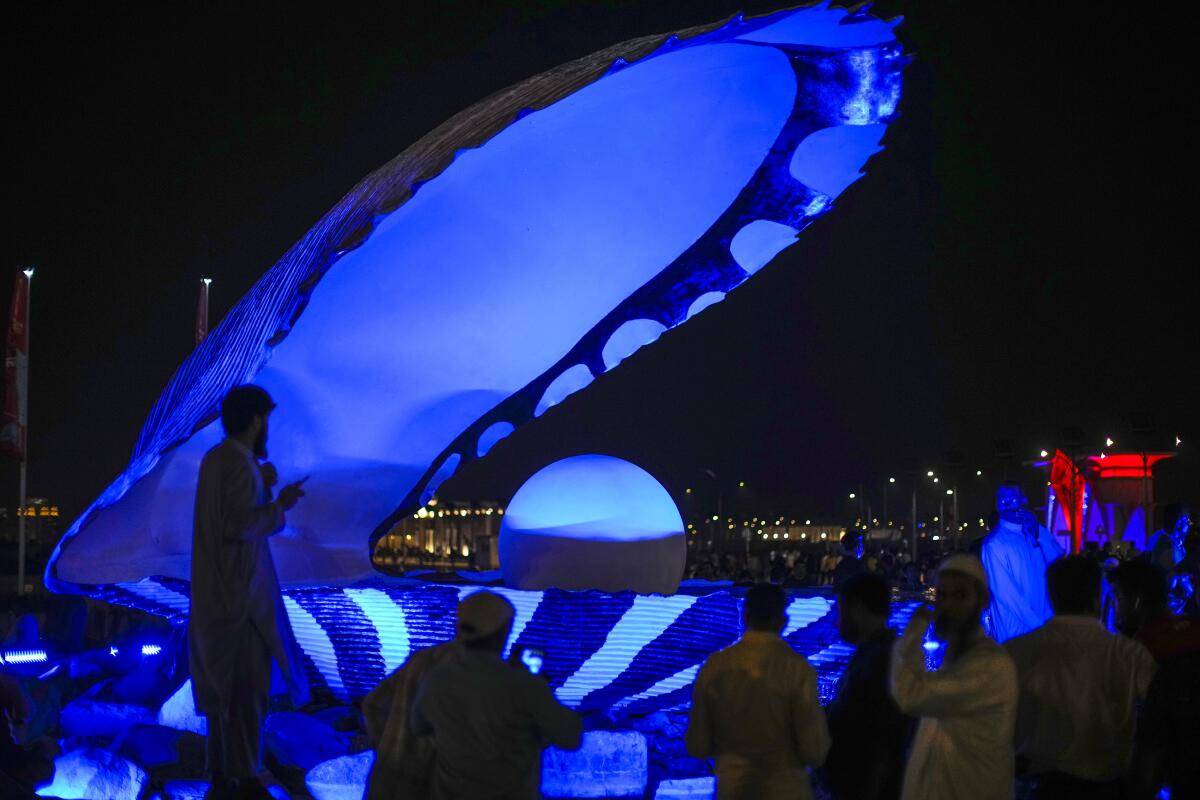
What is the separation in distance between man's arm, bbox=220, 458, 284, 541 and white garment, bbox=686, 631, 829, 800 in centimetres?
186

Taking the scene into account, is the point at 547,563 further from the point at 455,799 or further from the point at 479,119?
the point at 455,799

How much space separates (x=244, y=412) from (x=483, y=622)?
1.91 metres

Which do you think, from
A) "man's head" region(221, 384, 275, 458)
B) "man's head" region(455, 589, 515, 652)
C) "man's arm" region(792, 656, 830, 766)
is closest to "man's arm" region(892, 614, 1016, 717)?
"man's arm" region(792, 656, 830, 766)

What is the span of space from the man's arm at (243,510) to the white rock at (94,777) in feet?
6.90

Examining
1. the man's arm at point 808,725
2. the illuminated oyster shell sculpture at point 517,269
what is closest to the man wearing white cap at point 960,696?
the man's arm at point 808,725

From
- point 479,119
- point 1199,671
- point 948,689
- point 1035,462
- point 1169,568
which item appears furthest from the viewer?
point 1035,462

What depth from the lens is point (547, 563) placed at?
884cm

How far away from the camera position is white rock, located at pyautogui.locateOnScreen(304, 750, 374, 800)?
6586 mm

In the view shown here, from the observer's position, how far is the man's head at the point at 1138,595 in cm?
496

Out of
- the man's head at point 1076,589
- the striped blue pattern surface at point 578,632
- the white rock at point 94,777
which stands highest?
the man's head at point 1076,589

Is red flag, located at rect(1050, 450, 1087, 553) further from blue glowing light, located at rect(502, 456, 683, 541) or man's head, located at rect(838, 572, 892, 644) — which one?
man's head, located at rect(838, 572, 892, 644)

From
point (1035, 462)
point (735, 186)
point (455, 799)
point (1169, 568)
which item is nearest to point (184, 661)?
point (735, 186)

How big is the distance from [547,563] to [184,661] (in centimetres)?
262

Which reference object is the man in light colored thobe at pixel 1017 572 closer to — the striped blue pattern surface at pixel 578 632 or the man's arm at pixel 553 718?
the striped blue pattern surface at pixel 578 632
